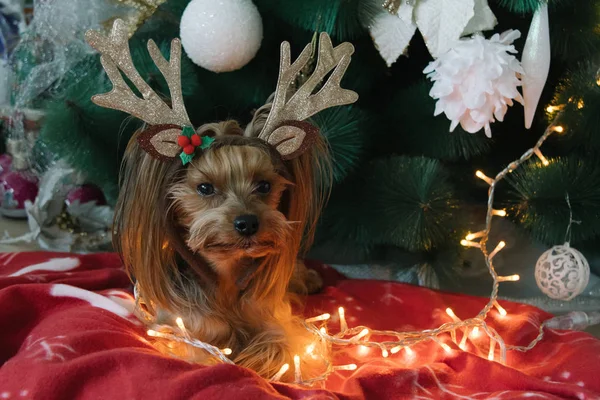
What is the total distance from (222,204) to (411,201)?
Result: 0.51 meters

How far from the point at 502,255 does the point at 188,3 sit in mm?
1066

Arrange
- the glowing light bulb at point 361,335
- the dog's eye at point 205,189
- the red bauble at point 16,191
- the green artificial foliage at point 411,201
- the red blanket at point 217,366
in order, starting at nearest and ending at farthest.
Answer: the red blanket at point 217,366 → the dog's eye at point 205,189 → the glowing light bulb at point 361,335 → the green artificial foliage at point 411,201 → the red bauble at point 16,191

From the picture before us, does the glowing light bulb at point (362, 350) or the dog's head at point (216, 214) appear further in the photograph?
the glowing light bulb at point (362, 350)

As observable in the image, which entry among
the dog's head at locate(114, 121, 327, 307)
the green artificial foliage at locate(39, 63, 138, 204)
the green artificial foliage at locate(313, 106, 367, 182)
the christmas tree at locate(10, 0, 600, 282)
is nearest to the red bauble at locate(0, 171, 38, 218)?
the christmas tree at locate(10, 0, 600, 282)

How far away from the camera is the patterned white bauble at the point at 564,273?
1244mm

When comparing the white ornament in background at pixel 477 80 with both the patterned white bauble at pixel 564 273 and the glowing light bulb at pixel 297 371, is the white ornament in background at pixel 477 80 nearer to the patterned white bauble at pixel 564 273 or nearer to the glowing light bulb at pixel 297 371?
the patterned white bauble at pixel 564 273

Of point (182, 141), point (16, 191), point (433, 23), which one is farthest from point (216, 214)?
point (16, 191)

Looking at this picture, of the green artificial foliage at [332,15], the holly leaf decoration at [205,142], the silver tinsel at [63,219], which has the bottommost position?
the silver tinsel at [63,219]

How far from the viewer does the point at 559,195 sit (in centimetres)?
136

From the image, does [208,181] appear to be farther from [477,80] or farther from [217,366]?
[477,80]

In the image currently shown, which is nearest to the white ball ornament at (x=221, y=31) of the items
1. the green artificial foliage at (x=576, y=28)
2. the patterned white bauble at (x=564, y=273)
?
the green artificial foliage at (x=576, y=28)

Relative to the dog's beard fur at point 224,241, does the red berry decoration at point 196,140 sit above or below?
above


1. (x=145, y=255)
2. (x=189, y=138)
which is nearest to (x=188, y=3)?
(x=189, y=138)

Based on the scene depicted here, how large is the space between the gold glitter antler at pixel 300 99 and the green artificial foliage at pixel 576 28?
1.77 feet
